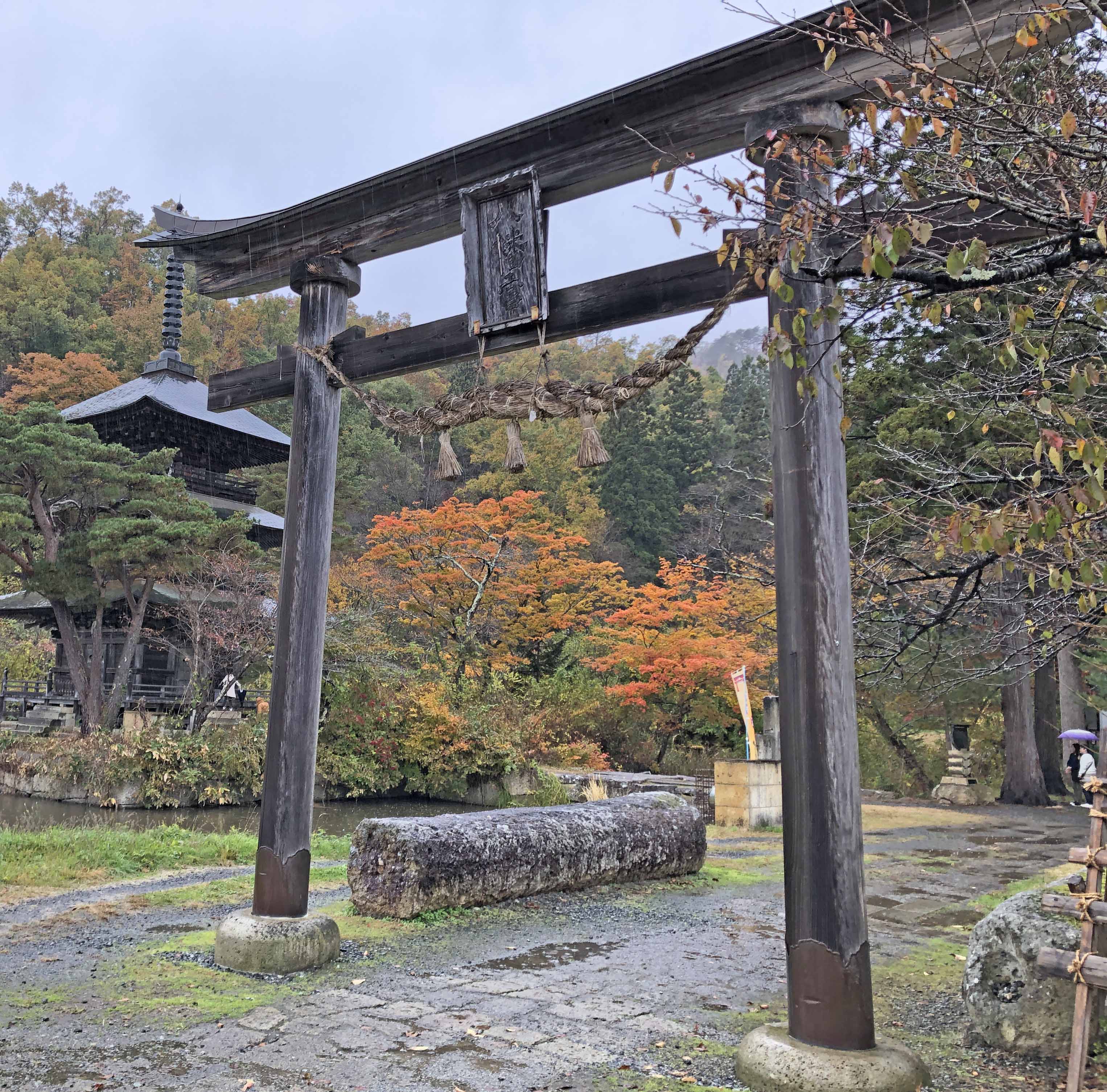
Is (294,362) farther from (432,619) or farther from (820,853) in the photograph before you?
(432,619)

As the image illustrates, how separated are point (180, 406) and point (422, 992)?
20270 millimetres

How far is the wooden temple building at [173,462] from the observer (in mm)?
21188

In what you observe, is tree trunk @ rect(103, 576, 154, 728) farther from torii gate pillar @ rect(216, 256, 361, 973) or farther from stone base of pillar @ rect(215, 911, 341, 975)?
stone base of pillar @ rect(215, 911, 341, 975)

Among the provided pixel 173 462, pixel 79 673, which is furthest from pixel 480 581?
pixel 173 462

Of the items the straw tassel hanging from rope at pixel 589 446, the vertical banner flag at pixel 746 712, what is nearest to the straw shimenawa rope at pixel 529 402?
the straw tassel hanging from rope at pixel 589 446

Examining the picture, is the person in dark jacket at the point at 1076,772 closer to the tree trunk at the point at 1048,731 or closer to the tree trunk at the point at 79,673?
the tree trunk at the point at 1048,731

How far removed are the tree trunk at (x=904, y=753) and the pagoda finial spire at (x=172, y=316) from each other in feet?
64.7

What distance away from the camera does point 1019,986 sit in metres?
3.57

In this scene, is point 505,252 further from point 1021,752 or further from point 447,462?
point 1021,752

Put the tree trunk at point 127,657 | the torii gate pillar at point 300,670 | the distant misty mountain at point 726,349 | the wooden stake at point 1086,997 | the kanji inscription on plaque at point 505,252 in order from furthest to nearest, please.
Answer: the distant misty mountain at point 726,349, the tree trunk at point 127,657, the torii gate pillar at point 300,670, the kanji inscription on plaque at point 505,252, the wooden stake at point 1086,997

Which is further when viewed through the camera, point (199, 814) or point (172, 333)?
point (172, 333)

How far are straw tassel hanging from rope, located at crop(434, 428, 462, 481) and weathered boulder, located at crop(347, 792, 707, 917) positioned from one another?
8.63 ft

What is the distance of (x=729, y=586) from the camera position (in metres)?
18.0

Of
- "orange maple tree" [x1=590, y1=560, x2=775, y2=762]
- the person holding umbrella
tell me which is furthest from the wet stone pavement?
"orange maple tree" [x1=590, y1=560, x2=775, y2=762]
